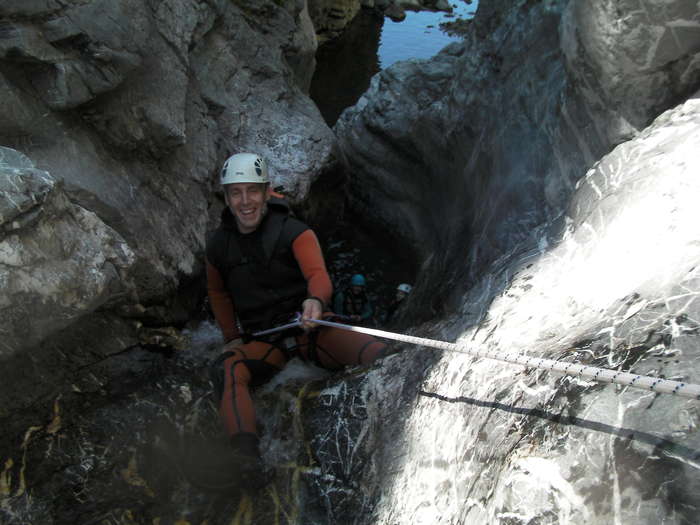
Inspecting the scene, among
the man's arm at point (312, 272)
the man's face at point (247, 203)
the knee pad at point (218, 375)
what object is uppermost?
the man's face at point (247, 203)

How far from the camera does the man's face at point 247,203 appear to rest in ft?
13.3

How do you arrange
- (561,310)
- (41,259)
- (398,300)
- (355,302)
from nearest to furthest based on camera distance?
(561,310)
(41,259)
(355,302)
(398,300)

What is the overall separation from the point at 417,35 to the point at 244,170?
15.8 meters

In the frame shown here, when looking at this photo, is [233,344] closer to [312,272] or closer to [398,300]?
[312,272]

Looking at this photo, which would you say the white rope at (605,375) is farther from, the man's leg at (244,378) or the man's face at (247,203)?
the man's face at (247,203)

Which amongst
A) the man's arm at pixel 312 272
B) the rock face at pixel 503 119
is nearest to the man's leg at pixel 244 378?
the man's arm at pixel 312 272

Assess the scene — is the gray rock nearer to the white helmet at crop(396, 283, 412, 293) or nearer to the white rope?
the white helmet at crop(396, 283, 412, 293)

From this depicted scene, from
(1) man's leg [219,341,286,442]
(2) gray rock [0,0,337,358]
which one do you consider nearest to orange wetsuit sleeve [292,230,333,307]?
(1) man's leg [219,341,286,442]

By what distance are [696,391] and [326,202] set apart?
257 inches

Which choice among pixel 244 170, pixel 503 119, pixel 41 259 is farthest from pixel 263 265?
pixel 503 119

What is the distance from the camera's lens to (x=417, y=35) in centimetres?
1812

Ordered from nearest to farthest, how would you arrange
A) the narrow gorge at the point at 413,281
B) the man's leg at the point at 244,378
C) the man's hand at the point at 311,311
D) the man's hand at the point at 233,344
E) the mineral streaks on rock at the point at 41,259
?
the narrow gorge at the point at 413,281 < the mineral streaks on rock at the point at 41,259 < the man's leg at the point at 244,378 < the man's hand at the point at 311,311 < the man's hand at the point at 233,344

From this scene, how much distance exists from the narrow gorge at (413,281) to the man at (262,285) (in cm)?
25

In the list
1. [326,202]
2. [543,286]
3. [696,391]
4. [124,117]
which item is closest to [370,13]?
[326,202]
